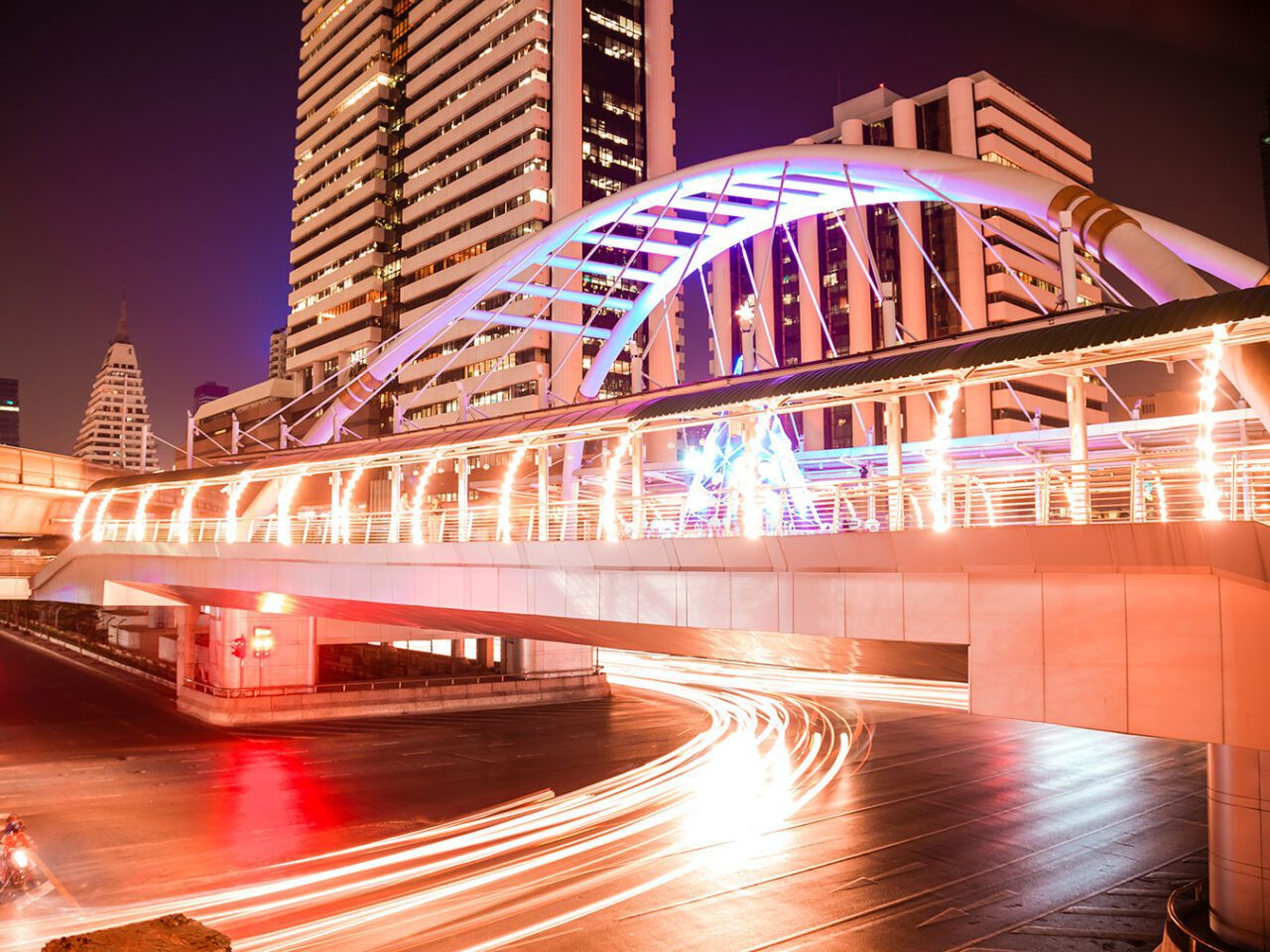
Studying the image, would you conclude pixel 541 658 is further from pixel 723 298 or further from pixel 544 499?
pixel 723 298

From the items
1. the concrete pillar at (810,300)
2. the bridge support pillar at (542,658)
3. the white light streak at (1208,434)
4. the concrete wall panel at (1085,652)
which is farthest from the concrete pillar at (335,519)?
the concrete pillar at (810,300)

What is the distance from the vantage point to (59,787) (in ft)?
75.7

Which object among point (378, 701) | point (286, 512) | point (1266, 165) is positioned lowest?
point (378, 701)

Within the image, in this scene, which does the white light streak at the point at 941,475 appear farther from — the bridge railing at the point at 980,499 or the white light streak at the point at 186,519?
the white light streak at the point at 186,519

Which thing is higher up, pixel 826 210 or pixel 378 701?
pixel 826 210

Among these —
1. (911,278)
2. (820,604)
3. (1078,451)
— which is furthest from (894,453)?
(911,278)

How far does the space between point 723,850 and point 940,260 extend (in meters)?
78.9

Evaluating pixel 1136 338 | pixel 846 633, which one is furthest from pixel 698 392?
pixel 1136 338

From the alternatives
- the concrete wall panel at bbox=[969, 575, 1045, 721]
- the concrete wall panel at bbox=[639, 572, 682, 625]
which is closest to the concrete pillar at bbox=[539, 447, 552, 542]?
the concrete wall panel at bbox=[639, 572, 682, 625]

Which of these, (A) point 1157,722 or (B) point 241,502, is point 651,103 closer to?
(B) point 241,502

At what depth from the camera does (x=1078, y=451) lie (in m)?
12.9

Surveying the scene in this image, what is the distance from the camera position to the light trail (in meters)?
13.8

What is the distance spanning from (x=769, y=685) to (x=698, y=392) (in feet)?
87.6

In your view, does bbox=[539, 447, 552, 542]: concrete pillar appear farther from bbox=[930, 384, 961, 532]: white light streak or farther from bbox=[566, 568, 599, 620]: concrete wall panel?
bbox=[930, 384, 961, 532]: white light streak
